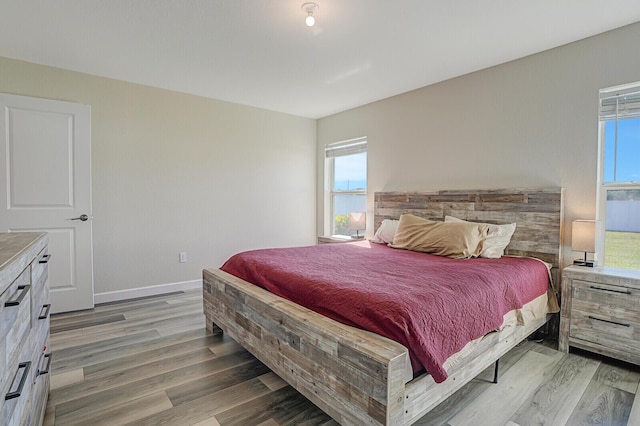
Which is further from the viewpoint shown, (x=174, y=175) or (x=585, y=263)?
(x=174, y=175)

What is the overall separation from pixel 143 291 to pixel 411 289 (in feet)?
10.6

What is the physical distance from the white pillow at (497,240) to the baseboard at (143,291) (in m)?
3.26

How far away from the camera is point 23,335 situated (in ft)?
3.91

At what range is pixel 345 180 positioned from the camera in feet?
16.2

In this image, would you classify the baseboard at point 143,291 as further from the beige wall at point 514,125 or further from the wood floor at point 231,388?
the beige wall at point 514,125

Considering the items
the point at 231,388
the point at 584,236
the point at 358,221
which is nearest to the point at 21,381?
the point at 231,388

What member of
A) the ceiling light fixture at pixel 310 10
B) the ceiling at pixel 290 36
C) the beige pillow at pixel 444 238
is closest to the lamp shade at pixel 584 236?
the beige pillow at pixel 444 238

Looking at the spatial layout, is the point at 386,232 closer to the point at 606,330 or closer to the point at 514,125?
the point at 514,125

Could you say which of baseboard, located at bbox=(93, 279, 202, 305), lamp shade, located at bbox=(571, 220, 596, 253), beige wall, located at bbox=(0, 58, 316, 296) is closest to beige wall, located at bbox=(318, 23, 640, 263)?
lamp shade, located at bbox=(571, 220, 596, 253)

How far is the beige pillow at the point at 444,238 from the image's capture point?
8.95ft

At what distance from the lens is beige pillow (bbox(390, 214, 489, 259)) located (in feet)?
8.95

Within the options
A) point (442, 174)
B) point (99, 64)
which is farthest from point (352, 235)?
point (99, 64)

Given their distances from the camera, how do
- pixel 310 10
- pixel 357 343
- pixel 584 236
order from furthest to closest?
pixel 584 236 < pixel 310 10 < pixel 357 343

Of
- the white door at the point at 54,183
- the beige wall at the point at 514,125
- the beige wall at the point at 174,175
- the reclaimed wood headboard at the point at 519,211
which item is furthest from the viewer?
the beige wall at the point at 174,175
